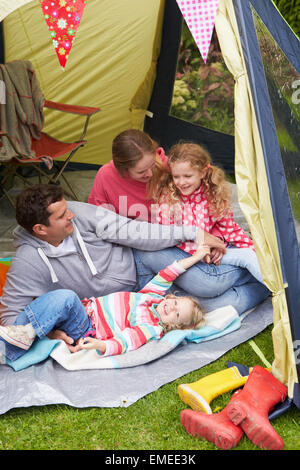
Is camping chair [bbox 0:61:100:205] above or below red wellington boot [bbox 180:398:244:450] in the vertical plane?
above

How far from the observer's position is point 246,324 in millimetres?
2557

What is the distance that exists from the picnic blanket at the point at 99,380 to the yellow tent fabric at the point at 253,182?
44 centimetres

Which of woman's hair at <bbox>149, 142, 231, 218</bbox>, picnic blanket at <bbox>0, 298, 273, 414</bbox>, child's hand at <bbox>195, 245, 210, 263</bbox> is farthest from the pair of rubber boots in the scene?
woman's hair at <bbox>149, 142, 231, 218</bbox>

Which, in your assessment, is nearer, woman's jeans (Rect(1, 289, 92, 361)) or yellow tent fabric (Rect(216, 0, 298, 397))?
yellow tent fabric (Rect(216, 0, 298, 397))

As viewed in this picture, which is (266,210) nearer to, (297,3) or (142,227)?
(142,227)

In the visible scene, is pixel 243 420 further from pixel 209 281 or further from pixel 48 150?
pixel 48 150

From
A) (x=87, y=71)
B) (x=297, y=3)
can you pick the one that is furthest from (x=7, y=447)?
(x=297, y=3)

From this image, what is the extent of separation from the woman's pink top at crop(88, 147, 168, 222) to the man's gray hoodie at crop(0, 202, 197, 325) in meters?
0.29

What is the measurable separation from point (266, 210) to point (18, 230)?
1.09 m

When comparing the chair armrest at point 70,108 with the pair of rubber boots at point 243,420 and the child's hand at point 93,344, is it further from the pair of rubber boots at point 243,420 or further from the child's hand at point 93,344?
the pair of rubber boots at point 243,420

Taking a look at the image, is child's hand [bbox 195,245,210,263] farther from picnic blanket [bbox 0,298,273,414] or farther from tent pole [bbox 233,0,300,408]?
tent pole [bbox 233,0,300,408]

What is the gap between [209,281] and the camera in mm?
2561

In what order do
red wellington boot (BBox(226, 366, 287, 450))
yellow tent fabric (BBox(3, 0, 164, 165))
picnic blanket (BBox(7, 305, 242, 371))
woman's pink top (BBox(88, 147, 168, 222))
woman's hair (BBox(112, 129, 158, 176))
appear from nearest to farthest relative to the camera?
red wellington boot (BBox(226, 366, 287, 450))
picnic blanket (BBox(7, 305, 242, 371))
woman's hair (BBox(112, 129, 158, 176))
woman's pink top (BBox(88, 147, 168, 222))
yellow tent fabric (BBox(3, 0, 164, 165))

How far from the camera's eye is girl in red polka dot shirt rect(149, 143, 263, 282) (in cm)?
259
